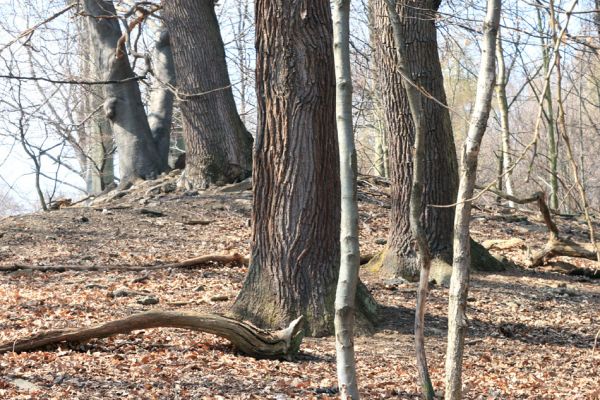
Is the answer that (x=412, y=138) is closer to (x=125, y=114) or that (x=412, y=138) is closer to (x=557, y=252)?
(x=557, y=252)

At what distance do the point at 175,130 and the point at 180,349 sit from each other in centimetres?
1864

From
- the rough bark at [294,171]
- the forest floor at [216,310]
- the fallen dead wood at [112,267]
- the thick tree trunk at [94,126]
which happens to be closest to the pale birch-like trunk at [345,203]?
the forest floor at [216,310]

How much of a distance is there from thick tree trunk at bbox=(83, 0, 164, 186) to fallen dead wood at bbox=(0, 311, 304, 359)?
834cm

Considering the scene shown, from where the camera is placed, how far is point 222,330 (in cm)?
551

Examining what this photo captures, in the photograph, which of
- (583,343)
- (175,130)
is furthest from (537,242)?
(175,130)

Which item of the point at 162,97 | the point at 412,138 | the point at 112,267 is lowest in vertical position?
the point at 112,267

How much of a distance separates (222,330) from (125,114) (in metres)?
8.88

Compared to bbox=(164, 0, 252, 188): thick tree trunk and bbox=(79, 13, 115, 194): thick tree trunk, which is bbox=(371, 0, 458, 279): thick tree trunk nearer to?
bbox=(164, 0, 252, 188): thick tree trunk

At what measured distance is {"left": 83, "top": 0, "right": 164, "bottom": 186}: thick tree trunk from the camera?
44.6 ft

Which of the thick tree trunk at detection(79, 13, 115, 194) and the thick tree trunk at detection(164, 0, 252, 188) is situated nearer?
the thick tree trunk at detection(164, 0, 252, 188)

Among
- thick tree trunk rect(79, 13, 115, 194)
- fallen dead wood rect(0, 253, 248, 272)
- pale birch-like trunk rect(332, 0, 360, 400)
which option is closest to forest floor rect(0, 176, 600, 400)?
fallen dead wood rect(0, 253, 248, 272)

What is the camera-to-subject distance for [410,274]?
26.7 ft

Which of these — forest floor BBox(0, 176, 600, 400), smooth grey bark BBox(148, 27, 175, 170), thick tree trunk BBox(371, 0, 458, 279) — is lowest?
forest floor BBox(0, 176, 600, 400)

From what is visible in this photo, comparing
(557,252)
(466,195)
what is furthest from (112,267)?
(466,195)
